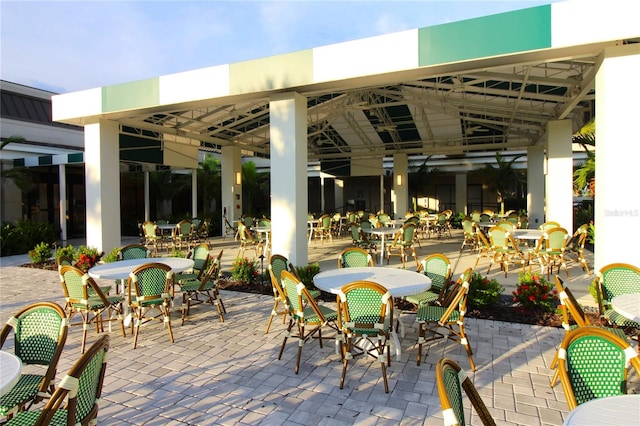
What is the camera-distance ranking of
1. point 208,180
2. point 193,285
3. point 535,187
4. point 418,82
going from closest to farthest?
point 193,285 < point 418,82 < point 535,187 < point 208,180

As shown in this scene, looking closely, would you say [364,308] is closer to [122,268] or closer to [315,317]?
[315,317]

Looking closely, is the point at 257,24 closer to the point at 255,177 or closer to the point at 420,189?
the point at 255,177

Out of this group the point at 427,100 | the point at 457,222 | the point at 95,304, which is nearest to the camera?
the point at 95,304

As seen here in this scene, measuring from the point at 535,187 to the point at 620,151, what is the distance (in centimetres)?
860

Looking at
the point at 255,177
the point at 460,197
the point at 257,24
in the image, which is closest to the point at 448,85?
the point at 257,24

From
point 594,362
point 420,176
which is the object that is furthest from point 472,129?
point 594,362

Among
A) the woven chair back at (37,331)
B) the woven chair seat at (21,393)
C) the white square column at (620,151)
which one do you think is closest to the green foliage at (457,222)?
the white square column at (620,151)

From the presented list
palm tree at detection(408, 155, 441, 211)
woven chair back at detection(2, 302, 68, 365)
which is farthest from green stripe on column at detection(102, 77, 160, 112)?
palm tree at detection(408, 155, 441, 211)

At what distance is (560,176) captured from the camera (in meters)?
9.03

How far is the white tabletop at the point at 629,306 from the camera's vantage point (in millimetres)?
2863

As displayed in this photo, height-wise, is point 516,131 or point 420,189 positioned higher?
point 516,131

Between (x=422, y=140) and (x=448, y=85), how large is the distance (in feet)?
22.5

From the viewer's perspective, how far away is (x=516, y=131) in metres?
12.9

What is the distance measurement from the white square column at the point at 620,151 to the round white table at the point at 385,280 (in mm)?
2701
